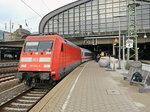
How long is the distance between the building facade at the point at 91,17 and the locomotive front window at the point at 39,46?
136ft

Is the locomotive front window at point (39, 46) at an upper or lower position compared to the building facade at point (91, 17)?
lower

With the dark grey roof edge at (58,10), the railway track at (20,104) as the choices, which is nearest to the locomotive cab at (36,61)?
the railway track at (20,104)

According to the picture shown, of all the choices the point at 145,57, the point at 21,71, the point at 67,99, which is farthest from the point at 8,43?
the point at 145,57

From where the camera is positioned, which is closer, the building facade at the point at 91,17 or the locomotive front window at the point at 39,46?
the locomotive front window at the point at 39,46

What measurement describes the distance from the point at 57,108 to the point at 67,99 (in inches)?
40.3

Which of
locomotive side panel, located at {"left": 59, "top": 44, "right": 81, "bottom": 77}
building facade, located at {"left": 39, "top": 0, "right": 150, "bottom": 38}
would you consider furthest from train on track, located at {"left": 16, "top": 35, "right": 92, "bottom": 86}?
building facade, located at {"left": 39, "top": 0, "right": 150, "bottom": 38}

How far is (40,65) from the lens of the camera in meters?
8.46

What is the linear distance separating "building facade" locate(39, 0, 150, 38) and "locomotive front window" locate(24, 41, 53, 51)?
136ft

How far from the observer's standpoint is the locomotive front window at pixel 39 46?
8.93m

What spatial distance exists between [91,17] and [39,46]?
47.7m

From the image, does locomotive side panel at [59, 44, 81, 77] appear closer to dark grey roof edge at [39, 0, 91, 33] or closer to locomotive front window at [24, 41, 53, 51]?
locomotive front window at [24, 41, 53, 51]

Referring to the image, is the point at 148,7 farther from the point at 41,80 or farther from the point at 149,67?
the point at 41,80

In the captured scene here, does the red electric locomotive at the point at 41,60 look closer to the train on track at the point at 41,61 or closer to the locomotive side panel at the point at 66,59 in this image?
the train on track at the point at 41,61

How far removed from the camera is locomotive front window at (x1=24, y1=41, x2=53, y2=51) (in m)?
8.93
